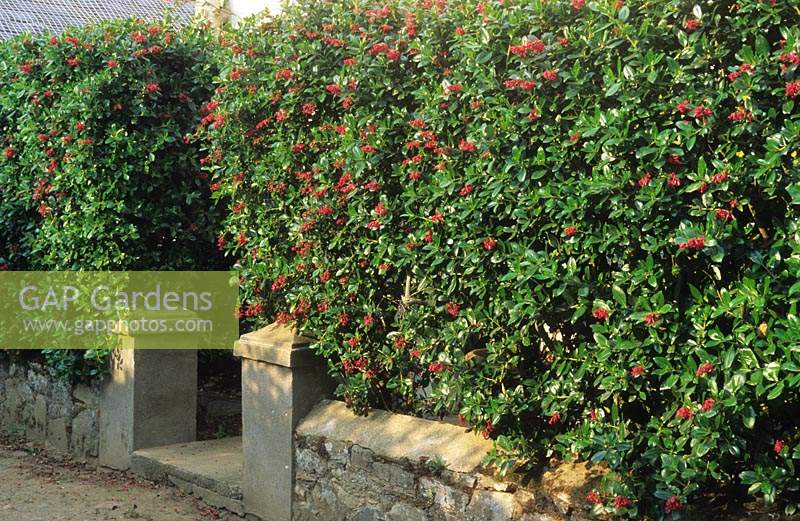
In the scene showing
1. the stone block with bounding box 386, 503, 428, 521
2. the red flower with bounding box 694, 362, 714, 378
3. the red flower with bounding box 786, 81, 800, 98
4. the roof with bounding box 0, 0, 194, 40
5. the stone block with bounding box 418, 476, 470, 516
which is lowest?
the stone block with bounding box 386, 503, 428, 521

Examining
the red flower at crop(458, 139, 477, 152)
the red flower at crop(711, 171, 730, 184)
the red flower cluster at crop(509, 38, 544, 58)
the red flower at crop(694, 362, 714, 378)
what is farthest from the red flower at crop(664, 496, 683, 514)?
the red flower cluster at crop(509, 38, 544, 58)

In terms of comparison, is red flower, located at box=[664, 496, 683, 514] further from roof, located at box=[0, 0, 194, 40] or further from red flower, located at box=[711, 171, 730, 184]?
roof, located at box=[0, 0, 194, 40]

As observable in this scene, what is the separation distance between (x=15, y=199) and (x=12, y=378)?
1.62 metres

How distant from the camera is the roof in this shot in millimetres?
20859

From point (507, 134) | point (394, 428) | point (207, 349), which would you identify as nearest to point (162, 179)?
point (207, 349)

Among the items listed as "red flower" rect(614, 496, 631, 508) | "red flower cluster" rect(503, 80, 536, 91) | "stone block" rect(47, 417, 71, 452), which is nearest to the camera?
"red flower" rect(614, 496, 631, 508)

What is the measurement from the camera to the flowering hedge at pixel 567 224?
3.42m

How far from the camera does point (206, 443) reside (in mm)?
7035

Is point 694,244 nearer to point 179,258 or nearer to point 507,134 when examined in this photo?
point 507,134

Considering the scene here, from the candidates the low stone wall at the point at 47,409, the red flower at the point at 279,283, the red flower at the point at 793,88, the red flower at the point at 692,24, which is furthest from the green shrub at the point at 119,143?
the red flower at the point at 793,88

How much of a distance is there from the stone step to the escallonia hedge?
2.92 feet

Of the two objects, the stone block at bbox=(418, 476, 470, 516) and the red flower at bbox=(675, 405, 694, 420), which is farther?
the stone block at bbox=(418, 476, 470, 516)

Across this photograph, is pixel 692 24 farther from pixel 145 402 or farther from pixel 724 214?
pixel 145 402

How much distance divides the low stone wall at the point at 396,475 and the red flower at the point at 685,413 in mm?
725
